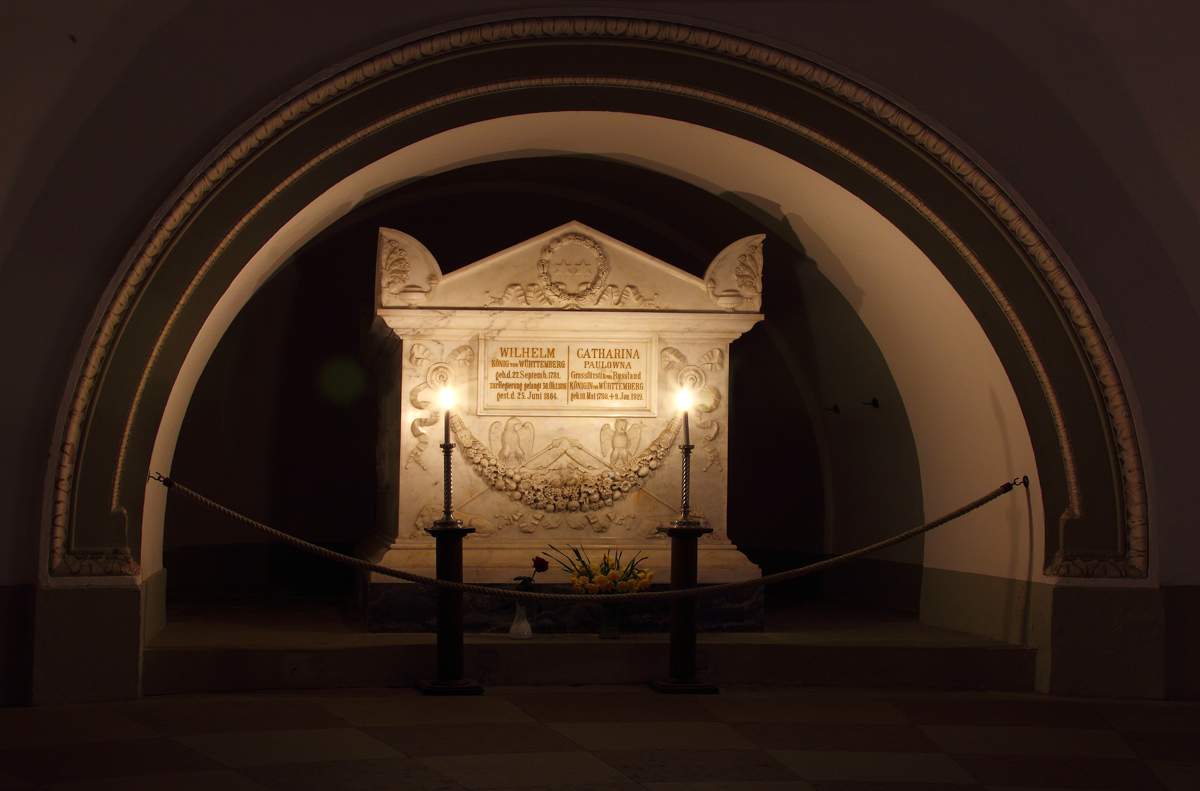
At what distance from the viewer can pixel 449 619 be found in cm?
729

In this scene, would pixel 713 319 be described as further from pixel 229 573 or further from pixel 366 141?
pixel 229 573

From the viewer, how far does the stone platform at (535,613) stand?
8156 mm

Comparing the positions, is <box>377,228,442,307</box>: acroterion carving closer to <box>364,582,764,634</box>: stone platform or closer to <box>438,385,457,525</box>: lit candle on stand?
<box>438,385,457,525</box>: lit candle on stand

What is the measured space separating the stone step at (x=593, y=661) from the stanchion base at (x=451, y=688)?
0.82 feet

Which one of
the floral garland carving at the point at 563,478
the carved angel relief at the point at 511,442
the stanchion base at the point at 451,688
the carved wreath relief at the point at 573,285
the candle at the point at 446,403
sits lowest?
the stanchion base at the point at 451,688

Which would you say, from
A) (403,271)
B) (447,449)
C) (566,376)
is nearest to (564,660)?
(447,449)

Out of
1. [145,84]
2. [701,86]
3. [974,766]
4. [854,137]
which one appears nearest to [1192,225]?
[854,137]

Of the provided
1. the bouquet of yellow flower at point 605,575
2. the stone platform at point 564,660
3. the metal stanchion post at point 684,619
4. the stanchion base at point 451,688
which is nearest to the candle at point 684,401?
the metal stanchion post at point 684,619

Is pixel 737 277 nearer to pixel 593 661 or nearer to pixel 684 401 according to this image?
pixel 684 401

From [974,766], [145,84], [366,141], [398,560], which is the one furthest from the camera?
[398,560]

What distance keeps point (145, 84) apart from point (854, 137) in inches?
145

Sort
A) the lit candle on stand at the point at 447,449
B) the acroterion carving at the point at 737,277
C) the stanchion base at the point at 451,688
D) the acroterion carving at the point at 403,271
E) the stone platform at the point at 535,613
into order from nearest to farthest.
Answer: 1. the stanchion base at the point at 451,688
2. the lit candle on stand at the point at 447,449
3. the stone platform at the point at 535,613
4. the acroterion carving at the point at 403,271
5. the acroterion carving at the point at 737,277

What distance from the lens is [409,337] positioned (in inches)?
334

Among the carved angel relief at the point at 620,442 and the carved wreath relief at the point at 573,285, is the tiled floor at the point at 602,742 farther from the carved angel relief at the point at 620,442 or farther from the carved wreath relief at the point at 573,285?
the carved wreath relief at the point at 573,285
